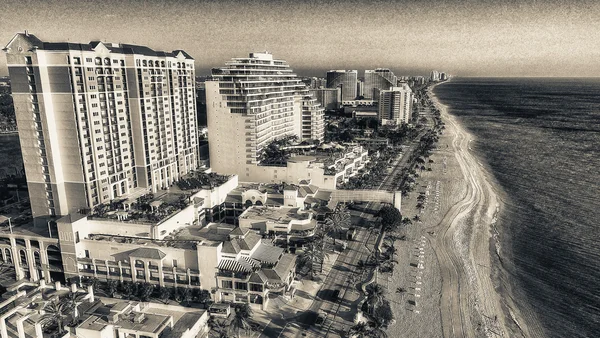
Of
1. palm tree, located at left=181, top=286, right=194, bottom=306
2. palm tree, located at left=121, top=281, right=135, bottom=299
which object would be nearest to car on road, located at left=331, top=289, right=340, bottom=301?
palm tree, located at left=181, top=286, right=194, bottom=306

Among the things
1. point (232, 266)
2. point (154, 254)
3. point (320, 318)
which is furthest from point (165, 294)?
point (320, 318)

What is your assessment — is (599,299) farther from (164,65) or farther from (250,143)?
(164,65)

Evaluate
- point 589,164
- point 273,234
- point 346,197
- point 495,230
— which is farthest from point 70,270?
point 589,164

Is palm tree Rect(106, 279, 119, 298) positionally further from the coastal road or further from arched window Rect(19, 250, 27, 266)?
the coastal road

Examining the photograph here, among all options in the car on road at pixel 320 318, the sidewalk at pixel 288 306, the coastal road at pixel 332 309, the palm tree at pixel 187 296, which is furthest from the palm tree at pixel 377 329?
the palm tree at pixel 187 296

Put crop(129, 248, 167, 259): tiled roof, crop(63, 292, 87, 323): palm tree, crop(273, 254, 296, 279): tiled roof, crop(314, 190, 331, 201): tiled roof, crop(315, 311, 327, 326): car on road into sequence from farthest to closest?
crop(314, 190, 331, 201): tiled roof < crop(129, 248, 167, 259): tiled roof < crop(273, 254, 296, 279): tiled roof < crop(315, 311, 327, 326): car on road < crop(63, 292, 87, 323): palm tree

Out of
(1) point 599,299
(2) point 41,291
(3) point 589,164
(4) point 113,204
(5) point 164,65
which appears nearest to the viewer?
(2) point 41,291
